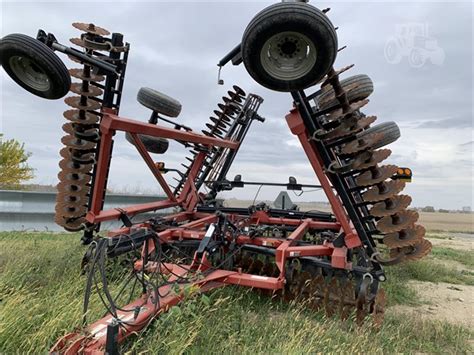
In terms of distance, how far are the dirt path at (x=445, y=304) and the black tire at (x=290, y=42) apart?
3417 mm

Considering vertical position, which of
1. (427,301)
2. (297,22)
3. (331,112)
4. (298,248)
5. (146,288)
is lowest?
(427,301)

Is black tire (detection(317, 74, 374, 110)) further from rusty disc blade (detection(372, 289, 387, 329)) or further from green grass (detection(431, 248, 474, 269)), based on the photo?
green grass (detection(431, 248, 474, 269))

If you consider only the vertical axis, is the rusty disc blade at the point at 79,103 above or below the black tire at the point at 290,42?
below

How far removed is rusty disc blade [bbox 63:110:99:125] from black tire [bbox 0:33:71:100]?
65 centimetres

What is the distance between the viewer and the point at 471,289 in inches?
252

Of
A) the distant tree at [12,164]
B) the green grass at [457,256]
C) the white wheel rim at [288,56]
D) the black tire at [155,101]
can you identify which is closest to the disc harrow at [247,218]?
the white wheel rim at [288,56]

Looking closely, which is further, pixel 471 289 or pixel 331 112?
pixel 471 289

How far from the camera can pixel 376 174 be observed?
423cm

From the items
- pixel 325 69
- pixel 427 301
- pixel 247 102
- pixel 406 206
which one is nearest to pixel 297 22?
pixel 325 69

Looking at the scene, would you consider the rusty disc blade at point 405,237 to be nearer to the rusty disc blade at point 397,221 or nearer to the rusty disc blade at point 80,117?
the rusty disc blade at point 397,221

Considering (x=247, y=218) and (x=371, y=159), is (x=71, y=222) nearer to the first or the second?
(x=247, y=218)

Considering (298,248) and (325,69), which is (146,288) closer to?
(298,248)

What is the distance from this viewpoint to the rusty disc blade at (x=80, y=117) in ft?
16.9

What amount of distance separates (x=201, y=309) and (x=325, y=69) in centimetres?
271
